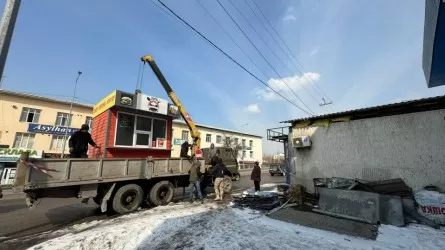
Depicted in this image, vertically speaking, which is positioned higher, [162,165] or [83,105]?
[83,105]

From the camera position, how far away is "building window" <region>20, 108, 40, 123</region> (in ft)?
79.7

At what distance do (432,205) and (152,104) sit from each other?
1049cm

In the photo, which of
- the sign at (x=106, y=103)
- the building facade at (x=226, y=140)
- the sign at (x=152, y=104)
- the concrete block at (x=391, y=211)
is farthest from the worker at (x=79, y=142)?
the building facade at (x=226, y=140)

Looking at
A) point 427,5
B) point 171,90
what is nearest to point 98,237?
point 171,90

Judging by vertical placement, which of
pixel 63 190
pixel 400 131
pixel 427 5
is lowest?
pixel 63 190

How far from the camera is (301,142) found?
10336mm

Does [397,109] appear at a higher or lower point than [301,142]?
higher

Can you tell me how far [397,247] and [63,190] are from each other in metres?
8.54

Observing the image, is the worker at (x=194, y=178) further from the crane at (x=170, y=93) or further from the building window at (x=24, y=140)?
the building window at (x=24, y=140)

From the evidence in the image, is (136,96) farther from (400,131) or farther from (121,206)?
(400,131)

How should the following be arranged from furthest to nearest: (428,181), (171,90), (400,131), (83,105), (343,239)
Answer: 1. (83,105)
2. (171,90)
3. (400,131)
4. (428,181)
5. (343,239)

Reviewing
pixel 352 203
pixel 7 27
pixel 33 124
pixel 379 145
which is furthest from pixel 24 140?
pixel 379 145

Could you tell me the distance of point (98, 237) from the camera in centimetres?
523

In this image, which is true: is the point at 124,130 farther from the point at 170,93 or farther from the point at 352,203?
the point at 352,203
